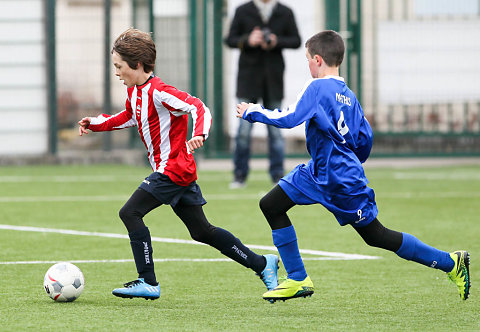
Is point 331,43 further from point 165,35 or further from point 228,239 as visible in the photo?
point 165,35

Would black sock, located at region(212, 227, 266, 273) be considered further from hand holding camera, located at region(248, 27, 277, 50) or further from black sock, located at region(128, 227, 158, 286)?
hand holding camera, located at region(248, 27, 277, 50)

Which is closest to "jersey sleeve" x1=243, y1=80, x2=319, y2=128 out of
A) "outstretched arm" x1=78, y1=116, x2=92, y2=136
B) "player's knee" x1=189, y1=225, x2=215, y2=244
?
"player's knee" x1=189, y1=225, x2=215, y2=244

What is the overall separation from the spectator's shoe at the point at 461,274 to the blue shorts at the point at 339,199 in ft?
1.53

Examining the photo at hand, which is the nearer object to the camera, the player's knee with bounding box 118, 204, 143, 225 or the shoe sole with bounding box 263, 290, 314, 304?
the shoe sole with bounding box 263, 290, 314, 304

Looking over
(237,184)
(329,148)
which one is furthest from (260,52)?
(329,148)

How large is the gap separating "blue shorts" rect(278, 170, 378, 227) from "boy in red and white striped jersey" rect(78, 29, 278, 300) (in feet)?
1.61

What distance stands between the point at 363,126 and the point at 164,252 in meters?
2.06

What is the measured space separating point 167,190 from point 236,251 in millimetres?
477

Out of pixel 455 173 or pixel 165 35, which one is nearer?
pixel 455 173

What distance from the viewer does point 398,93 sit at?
15.4 m

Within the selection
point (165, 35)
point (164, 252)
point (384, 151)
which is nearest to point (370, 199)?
point (164, 252)

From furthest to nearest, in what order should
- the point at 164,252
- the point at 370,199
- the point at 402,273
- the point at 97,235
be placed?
the point at 97,235
the point at 164,252
the point at 402,273
the point at 370,199

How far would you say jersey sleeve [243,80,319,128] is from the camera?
4727 millimetres

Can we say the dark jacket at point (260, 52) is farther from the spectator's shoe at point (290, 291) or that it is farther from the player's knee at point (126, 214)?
the spectator's shoe at point (290, 291)
